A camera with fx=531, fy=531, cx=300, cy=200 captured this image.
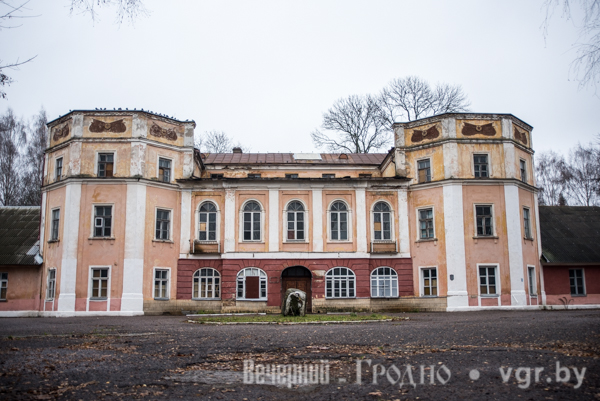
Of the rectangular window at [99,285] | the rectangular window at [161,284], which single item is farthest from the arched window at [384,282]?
the rectangular window at [99,285]

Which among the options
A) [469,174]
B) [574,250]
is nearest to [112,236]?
[469,174]

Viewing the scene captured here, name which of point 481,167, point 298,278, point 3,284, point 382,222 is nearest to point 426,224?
point 382,222

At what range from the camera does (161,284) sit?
86.4ft

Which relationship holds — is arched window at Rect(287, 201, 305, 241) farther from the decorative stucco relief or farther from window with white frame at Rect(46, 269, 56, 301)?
window with white frame at Rect(46, 269, 56, 301)

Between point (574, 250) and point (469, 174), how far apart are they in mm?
7658

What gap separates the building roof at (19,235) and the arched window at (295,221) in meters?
12.7

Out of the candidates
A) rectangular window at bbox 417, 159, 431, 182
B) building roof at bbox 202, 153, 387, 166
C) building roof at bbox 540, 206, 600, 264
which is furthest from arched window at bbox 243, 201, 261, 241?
building roof at bbox 540, 206, 600, 264

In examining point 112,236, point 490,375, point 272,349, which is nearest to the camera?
point 490,375

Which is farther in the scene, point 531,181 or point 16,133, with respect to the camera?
point 16,133

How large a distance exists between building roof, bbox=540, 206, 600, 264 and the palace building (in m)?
1.50

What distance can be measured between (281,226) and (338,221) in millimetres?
3012

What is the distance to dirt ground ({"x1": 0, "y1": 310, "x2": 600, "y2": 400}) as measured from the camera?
591cm

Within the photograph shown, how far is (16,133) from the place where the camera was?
118ft

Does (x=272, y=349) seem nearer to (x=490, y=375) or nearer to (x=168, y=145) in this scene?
(x=490, y=375)
